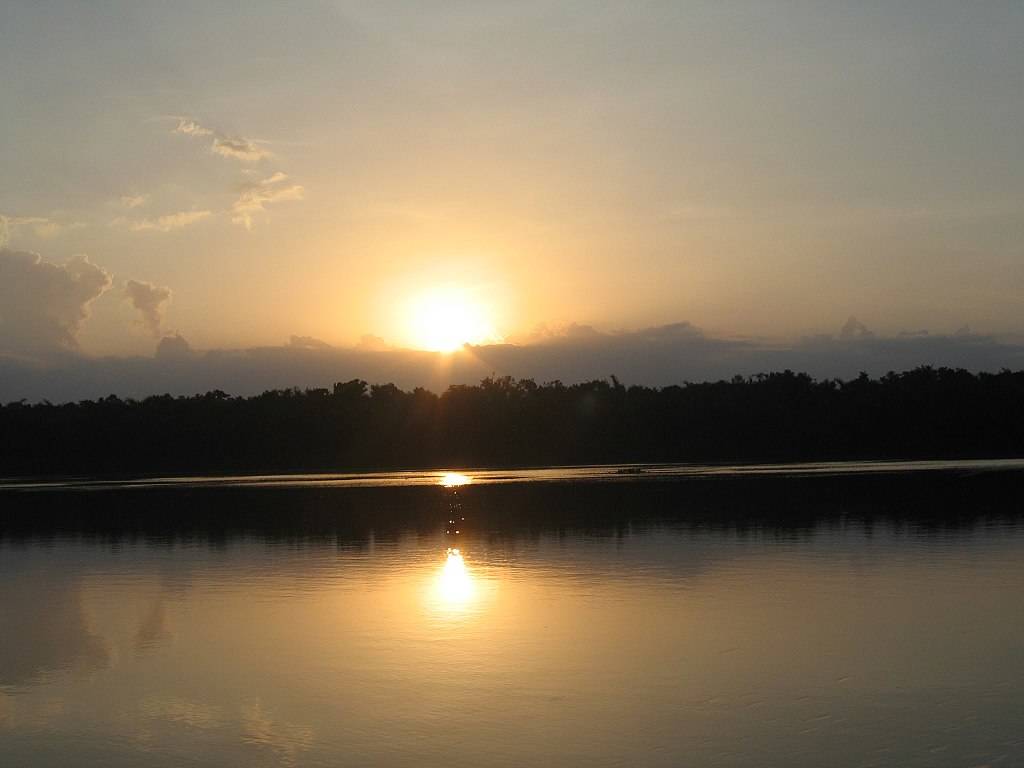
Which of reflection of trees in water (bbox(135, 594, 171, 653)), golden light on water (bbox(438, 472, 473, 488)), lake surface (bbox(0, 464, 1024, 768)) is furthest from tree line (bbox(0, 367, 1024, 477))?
reflection of trees in water (bbox(135, 594, 171, 653))

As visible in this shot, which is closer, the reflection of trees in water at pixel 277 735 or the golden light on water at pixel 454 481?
the reflection of trees in water at pixel 277 735

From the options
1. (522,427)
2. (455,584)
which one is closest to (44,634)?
(455,584)

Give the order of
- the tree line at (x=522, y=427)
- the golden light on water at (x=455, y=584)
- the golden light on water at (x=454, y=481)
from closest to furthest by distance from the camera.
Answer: the golden light on water at (x=455, y=584) → the golden light on water at (x=454, y=481) → the tree line at (x=522, y=427)

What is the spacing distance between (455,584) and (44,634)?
677 cm

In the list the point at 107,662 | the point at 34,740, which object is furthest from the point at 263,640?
the point at 34,740

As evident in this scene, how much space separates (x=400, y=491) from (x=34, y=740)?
43.1 meters

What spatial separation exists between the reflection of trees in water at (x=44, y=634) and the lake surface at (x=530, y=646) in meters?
0.07

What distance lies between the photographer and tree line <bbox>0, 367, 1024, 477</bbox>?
4060 inches

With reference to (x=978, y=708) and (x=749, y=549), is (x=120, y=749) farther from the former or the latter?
(x=749, y=549)

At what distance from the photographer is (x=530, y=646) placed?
566 inches

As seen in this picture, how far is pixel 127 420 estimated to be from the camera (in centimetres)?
10900

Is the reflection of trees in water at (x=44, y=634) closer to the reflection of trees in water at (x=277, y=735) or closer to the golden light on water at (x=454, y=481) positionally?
the reflection of trees in water at (x=277, y=735)

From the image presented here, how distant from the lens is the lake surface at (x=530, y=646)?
33.6ft

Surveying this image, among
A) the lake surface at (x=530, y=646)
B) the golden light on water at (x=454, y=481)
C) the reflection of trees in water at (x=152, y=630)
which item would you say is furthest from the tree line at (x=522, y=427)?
the reflection of trees in water at (x=152, y=630)
